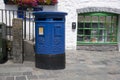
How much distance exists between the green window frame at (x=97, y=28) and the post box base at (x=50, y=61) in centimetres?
462

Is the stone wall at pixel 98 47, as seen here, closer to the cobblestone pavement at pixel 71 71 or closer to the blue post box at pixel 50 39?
the cobblestone pavement at pixel 71 71

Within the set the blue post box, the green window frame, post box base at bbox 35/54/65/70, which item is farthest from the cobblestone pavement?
the green window frame

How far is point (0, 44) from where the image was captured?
872 centimetres

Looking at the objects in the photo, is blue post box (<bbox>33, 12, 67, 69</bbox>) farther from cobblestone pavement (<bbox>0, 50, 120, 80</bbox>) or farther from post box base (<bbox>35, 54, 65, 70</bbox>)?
cobblestone pavement (<bbox>0, 50, 120, 80</bbox>)

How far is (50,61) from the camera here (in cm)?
806

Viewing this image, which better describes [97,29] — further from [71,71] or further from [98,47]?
[71,71]

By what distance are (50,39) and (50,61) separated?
2.10 ft

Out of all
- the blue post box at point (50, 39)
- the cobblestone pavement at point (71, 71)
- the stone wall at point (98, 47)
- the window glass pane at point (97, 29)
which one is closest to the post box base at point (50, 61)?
the blue post box at point (50, 39)

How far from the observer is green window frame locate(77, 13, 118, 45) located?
1274cm

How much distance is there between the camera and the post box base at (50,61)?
8.07 meters

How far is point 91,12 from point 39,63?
515 cm

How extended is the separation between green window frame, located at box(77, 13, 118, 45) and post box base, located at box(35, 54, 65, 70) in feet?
15.2

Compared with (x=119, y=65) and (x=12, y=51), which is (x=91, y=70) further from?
(x=12, y=51)

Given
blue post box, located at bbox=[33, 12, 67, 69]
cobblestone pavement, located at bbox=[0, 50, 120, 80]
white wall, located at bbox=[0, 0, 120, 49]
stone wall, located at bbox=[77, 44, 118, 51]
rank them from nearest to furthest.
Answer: cobblestone pavement, located at bbox=[0, 50, 120, 80], blue post box, located at bbox=[33, 12, 67, 69], white wall, located at bbox=[0, 0, 120, 49], stone wall, located at bbox=[77, 44, 118, 51]
